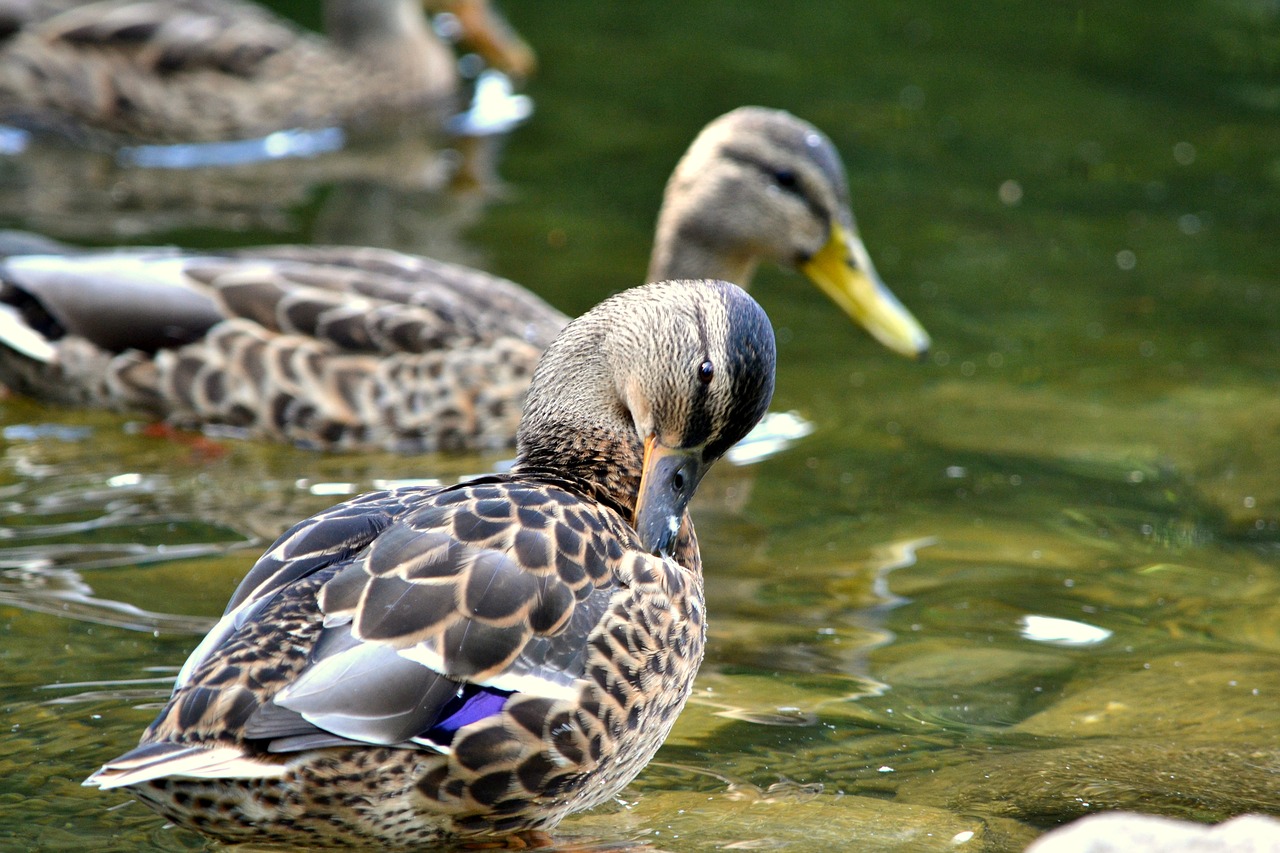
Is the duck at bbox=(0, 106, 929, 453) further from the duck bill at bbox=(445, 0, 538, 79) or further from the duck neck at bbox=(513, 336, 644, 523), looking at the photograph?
the duck bill at bbox=(445, 0, 538, 79)

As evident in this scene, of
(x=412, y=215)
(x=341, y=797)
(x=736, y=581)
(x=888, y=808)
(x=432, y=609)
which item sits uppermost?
(x=432, y=609)

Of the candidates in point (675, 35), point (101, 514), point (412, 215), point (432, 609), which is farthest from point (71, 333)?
point (675, 35)

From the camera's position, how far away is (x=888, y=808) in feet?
14.6

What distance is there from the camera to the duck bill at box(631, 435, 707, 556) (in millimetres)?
4547

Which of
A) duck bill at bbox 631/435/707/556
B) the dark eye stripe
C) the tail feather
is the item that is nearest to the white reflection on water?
duck bill at bbox 631/435/707/556

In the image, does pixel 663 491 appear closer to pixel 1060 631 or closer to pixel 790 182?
pixel 1060 631

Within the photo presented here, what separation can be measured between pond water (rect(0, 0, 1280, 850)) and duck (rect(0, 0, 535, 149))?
0.71 meters

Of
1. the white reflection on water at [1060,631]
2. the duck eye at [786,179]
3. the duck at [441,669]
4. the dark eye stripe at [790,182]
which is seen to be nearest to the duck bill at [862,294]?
the dark eye stripe at [790,182]

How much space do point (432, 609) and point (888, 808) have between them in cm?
142

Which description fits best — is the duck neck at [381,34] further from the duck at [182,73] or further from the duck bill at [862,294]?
the duck bill at [862,294]

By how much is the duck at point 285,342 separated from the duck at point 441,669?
2572mm

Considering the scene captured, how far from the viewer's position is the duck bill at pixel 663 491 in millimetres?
4547

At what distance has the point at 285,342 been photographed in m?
7.20

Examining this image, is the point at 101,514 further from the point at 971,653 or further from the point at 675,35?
the point at 675,35
